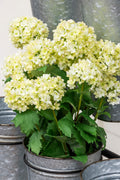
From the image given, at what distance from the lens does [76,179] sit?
2.55 ft

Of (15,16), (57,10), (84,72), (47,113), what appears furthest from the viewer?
(15,16)

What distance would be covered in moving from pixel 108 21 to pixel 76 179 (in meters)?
0.41

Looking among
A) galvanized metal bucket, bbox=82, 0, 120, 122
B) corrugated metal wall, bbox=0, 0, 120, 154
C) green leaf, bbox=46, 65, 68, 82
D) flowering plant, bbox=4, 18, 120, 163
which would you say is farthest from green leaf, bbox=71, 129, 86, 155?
corrugated metal wall, bbox=0, 0, 120, 154

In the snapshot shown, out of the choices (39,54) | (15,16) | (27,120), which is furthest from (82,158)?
(15,16)

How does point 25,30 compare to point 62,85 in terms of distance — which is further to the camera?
point 25,30

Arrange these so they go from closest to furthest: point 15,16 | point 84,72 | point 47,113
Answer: point 84,72, point 47,113, point 15,16

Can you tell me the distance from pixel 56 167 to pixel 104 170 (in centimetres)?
12

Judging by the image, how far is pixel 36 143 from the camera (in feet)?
2.57

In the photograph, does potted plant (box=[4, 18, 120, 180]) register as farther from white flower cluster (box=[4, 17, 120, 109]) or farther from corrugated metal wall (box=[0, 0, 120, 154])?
corrugated metal wall (box=[0, 0, 120, 154])

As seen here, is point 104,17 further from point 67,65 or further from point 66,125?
point 66,125

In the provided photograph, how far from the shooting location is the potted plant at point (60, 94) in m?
0.68

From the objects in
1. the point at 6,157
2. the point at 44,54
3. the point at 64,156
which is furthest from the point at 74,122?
the point at 6,157

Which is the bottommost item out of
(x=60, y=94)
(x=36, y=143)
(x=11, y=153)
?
(x=11, y=153)

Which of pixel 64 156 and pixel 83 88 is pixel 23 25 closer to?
pixel 83 88
